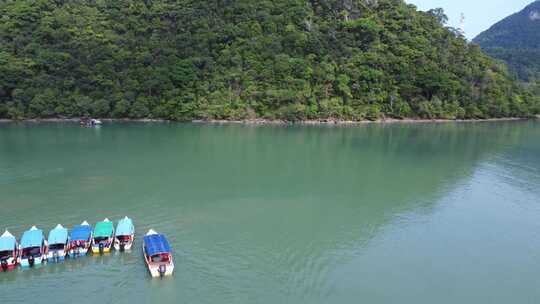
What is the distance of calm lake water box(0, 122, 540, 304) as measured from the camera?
1669 cm

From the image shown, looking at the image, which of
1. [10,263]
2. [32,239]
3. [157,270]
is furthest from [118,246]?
[10,263]

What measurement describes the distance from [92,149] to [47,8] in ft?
181

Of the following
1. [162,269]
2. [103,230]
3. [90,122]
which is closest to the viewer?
[162,269]

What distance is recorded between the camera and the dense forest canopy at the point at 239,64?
71.7m

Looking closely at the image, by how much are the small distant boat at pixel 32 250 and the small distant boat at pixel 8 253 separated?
1.08ft

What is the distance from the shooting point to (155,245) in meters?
17.9

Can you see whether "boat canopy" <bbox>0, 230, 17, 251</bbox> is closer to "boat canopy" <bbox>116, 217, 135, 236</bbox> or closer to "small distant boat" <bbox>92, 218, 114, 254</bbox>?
"small distant boat" <bbox>92, 218, 114, 254</bbox>

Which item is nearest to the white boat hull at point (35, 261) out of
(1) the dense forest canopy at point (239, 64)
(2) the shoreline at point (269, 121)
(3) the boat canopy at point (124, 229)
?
(3) the boat canopy at point (124, 229)

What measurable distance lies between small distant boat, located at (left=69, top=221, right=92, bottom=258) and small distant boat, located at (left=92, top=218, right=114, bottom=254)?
0.96 feet

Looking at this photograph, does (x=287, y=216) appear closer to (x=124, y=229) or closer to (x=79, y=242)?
(x=124, y=229)

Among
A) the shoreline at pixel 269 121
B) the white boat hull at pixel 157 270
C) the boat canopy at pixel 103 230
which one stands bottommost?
the white boat hull at pixel 157 270

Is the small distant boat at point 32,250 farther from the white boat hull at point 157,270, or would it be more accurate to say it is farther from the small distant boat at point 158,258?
the white boat hull at point 157,270

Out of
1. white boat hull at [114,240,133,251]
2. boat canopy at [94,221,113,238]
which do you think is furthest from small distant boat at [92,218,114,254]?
white boat hull at [114,240,133,251]

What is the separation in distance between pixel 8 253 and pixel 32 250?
953mm
